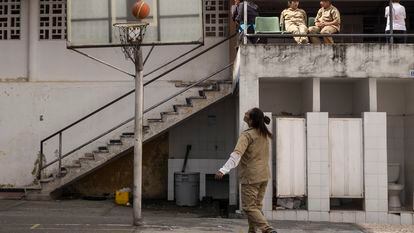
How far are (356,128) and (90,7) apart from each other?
5531mm

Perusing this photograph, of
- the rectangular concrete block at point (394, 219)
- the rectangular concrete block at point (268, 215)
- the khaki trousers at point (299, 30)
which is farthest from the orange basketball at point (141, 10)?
the rectangular concrete block at point (394, 219)

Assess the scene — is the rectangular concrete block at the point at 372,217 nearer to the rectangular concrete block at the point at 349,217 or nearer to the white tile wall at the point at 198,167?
the rectangular concrete block at the point at 349,217

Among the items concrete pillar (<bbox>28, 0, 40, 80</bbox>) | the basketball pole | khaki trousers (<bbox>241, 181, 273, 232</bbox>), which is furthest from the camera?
concrete pillar (<bbox>28, 0, 40, 80</bbox>)

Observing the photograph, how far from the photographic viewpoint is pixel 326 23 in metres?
10.8

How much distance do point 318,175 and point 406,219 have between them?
188 centimetres

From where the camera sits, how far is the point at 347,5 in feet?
43.9

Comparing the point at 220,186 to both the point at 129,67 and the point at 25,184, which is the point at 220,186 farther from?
the point at 25,184

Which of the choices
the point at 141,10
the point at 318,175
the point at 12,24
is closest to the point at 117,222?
the point at 141,10

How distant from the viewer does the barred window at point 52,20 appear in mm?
14117

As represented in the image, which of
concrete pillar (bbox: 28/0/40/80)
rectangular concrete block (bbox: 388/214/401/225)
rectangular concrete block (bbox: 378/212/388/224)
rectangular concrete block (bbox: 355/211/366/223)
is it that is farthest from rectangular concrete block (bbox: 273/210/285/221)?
concrete pillar (bbox: 28/0/40/80)

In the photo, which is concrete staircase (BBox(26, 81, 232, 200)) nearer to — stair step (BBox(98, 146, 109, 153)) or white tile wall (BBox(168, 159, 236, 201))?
stair step (BBox(98, 146, 109, 153))

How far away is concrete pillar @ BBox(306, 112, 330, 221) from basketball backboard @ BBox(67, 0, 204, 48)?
3.13 m

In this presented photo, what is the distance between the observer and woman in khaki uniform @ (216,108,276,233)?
707 cm

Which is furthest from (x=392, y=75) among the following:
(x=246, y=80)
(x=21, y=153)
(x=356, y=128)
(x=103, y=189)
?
(x=21, y=153)
